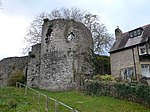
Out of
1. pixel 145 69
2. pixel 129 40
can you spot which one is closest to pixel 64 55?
pixel 129 40

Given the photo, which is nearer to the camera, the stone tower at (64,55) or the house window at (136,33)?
the stone tower at (64,55)

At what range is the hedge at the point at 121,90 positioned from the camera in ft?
56.2

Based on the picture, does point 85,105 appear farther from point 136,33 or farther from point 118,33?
point 118,33

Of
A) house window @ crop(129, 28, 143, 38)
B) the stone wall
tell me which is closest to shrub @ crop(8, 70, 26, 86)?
the stone wall

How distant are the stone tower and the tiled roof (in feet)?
11.2

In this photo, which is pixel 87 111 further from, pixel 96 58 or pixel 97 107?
pixel 96 58

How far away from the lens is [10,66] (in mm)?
33625

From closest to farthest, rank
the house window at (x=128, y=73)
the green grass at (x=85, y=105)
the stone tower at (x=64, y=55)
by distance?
the green grass at (x=85, y=105) → the stone tower at (x=64, y=55) → the house window at (x=128, y=73)

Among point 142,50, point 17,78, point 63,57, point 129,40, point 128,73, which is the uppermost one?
point 129,40

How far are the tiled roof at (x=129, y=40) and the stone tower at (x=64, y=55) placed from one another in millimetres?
3422

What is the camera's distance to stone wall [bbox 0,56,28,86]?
32719 mm

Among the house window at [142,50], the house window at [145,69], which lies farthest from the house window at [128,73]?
the house window at [142,50]

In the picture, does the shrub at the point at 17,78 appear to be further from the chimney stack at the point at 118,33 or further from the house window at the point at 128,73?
the chimney stack at the point at 118,33

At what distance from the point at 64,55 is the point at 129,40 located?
7938 mm
